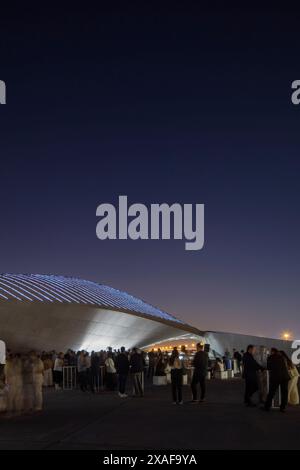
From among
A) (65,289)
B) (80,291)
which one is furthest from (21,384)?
(80,291)

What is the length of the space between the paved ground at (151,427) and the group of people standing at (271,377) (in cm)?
38

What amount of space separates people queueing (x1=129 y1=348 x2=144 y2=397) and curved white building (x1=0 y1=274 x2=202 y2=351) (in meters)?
14.8

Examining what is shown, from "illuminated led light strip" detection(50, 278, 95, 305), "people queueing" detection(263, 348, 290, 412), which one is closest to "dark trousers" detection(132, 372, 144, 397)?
"people queueing" detection(263, 348, 290, 412)

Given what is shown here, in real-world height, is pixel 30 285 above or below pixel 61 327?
above

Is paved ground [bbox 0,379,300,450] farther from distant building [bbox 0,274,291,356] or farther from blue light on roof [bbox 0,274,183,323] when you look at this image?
blue light on roof [bbox 0,274,183,323]

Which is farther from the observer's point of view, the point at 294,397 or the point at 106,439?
the point at 294,397

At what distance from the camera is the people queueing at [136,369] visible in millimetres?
18078

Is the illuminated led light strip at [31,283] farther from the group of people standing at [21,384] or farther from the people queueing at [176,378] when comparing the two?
the group of people standing at [21,384]

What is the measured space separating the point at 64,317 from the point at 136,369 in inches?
659

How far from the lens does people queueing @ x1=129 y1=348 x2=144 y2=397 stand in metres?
18.1
